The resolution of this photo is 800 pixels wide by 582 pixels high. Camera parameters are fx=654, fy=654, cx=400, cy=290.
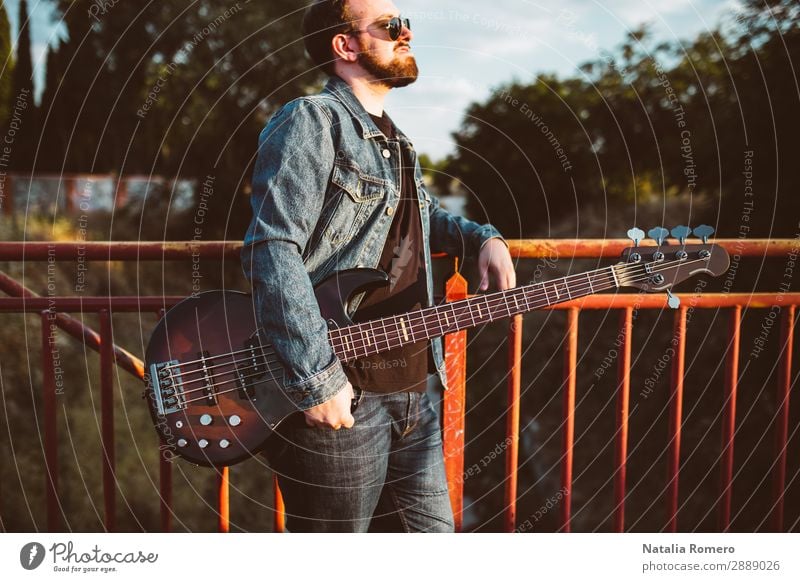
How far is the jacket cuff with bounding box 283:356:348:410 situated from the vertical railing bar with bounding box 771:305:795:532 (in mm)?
1805

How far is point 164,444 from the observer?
6.82 feet

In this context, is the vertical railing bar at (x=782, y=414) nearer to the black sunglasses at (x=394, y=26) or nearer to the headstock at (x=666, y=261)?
the headstock at (x=666, y=261)

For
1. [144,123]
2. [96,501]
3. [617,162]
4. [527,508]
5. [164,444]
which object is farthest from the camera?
[144,123]

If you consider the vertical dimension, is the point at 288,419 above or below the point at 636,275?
below

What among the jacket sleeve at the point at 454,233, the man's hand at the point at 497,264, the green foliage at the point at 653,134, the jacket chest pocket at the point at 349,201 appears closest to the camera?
the jacket chest pocket at the point at 349,201

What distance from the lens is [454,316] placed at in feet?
6.52

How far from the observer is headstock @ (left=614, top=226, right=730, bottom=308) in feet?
6.90

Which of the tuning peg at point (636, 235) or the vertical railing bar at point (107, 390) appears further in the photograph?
the vertical railing bar at point (107, 390)

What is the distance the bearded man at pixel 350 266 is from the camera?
5.44ft

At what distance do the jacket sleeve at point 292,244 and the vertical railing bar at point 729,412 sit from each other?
159cm

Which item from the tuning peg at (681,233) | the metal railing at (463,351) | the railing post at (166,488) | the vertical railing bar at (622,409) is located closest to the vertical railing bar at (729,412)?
the metal railing at (463,351)
